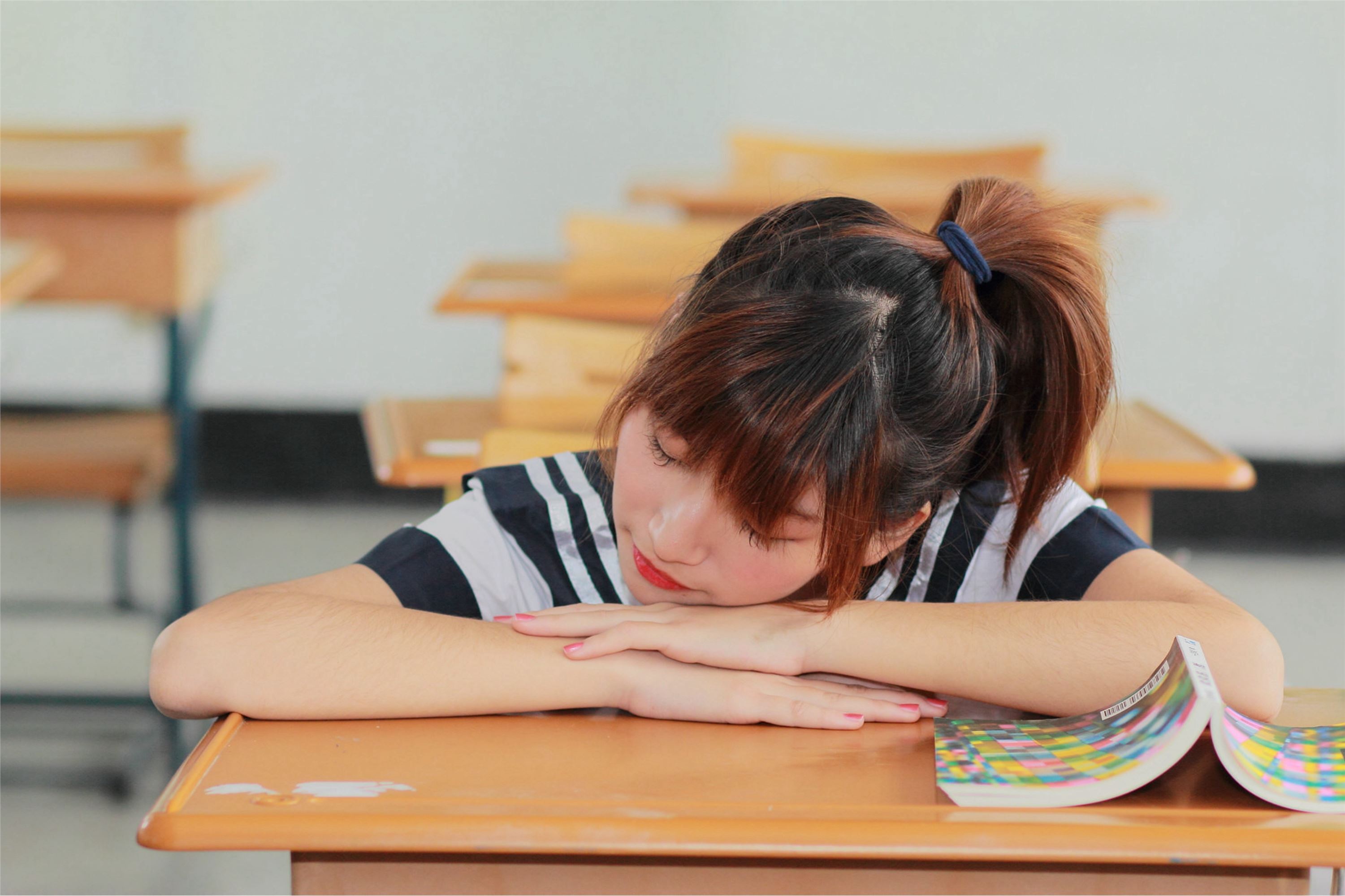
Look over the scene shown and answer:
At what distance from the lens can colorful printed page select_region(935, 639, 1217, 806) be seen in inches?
25.5

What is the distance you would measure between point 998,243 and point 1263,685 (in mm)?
336

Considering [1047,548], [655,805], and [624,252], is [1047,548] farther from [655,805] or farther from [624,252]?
[624,252]

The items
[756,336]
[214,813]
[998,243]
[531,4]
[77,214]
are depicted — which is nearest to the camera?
[214,813]

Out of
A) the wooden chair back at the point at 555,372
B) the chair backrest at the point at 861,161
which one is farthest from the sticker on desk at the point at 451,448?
the chair backrest at the point at 861,161

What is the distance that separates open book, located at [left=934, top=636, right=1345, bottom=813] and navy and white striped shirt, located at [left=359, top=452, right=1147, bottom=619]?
223 mm

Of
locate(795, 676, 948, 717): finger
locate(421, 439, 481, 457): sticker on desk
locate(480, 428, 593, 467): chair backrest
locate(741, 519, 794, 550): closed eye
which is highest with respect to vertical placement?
locate(741, 519, 794, 550): closed eye

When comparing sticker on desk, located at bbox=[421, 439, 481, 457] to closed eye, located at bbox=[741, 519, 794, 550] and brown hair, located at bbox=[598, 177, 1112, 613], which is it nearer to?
brown hair, located at bbox=[598, 177, 1112, 613]

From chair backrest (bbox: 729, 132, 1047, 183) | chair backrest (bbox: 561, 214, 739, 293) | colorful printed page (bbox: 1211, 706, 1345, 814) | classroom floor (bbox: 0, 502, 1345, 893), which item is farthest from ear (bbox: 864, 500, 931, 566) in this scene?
chair backrest (bbox: 729, 132, 1047, 183)

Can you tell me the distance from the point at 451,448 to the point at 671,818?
3.63 ft

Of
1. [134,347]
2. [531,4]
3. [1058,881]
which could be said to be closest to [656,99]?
[531,4]

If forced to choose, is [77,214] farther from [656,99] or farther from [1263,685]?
[1263,685]

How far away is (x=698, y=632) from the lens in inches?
33.2

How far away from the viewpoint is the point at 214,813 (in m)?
0.61

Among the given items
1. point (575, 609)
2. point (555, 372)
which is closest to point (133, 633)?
point (555, 372)
